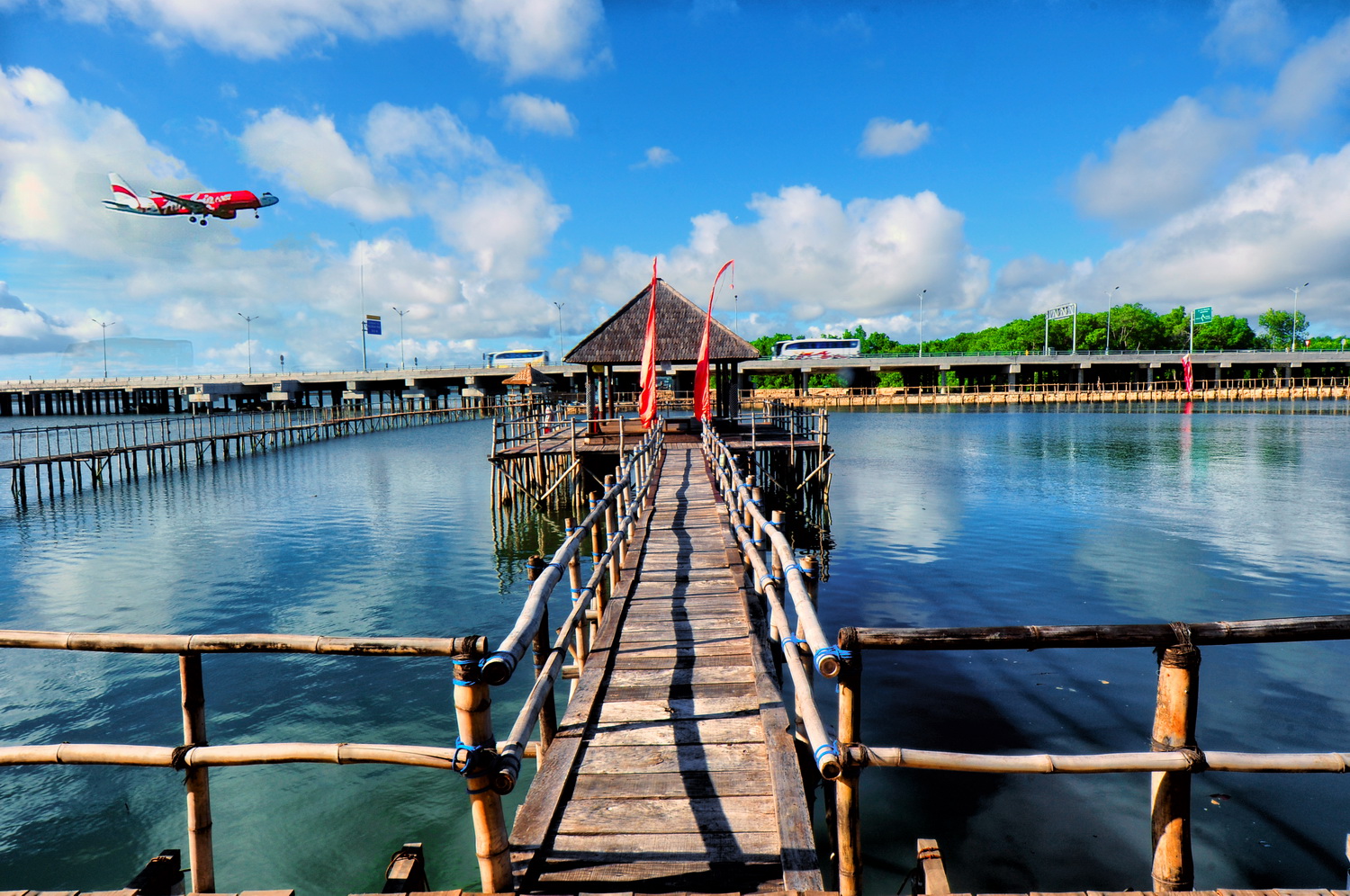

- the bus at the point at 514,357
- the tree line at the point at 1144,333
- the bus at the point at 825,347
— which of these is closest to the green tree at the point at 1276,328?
the tree line at the point at 1144,333

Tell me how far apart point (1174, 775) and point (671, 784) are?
2.43 metres

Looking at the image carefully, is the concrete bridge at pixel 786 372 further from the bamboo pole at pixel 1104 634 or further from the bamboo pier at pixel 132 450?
the bamboo pole at pixel 1104 634

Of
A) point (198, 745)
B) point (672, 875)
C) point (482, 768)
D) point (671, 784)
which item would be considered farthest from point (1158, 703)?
point (198, 745)

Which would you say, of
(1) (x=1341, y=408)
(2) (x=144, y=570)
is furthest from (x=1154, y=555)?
(1) (x=1341, y=408)

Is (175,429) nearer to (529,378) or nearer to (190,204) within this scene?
(190,204)

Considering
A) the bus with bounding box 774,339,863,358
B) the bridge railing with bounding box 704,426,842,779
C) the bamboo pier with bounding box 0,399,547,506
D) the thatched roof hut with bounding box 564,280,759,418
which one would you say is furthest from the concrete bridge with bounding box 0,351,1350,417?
the bridge railing with bounding box 704,426,842,779

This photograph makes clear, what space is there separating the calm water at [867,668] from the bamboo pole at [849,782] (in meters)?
3.27

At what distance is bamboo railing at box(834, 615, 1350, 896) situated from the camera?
285cm

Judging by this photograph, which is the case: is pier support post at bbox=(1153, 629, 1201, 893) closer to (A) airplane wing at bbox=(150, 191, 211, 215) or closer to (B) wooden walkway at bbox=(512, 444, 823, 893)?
(B) wooden walkway at bbox=(512, 444, 823, 893)

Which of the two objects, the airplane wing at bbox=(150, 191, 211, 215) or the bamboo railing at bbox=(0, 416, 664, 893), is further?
the airplane wing at bbox=(150, 191, 211, 215)

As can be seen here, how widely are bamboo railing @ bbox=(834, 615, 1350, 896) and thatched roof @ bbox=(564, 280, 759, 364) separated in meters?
21.0

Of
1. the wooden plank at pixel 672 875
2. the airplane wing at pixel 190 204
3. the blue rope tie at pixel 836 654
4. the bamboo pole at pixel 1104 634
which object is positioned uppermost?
the airplane wing at pixel 190 204

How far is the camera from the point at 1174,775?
301cm

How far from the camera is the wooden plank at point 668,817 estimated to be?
350 centimetres
